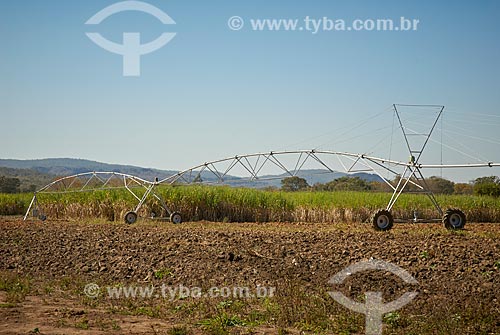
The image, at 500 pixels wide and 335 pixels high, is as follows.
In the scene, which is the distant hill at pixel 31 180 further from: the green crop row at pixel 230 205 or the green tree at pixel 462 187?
the green tree at pixel 462 187

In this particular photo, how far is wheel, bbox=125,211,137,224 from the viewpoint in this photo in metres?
23.6

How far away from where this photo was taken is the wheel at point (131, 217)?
23609 mm

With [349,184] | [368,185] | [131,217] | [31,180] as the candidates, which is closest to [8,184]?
[349,184]

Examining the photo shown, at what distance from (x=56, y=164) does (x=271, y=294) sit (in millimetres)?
150613

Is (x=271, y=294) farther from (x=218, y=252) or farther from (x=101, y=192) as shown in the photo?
(x=101, y=192)

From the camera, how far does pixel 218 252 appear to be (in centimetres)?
1268

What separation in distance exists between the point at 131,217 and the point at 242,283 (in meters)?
13.8

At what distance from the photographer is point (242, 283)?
10555mm

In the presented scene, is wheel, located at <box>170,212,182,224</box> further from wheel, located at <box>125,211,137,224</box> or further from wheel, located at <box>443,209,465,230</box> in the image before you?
wheel, located at <box>443,209,465,230</box>

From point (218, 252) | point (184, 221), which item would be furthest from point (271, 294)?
point (184, 221)

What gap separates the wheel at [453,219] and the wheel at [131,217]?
11.2 m

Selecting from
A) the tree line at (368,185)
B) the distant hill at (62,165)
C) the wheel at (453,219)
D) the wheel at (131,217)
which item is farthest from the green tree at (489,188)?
the distant hill at (62,165)

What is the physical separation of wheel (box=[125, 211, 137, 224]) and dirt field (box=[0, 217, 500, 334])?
7902 mm

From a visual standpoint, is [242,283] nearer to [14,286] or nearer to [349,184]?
[14,286]
